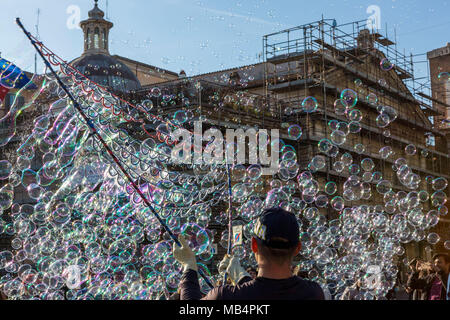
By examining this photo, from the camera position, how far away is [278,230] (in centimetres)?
285

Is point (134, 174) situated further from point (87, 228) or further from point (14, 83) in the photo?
point (14, 83)

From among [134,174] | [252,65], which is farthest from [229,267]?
[252,65]

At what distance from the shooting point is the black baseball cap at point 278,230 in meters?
2.86

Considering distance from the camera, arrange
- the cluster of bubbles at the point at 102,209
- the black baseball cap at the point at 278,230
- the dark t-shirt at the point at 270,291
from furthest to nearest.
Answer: the cluster of bubbles at the point at 102,209, the black baseball cap at the point at 278,230, the dark t-shirt at the point at 270,291

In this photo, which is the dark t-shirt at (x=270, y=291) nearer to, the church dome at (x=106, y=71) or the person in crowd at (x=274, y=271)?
the person in crowd at (x=274, y=271)

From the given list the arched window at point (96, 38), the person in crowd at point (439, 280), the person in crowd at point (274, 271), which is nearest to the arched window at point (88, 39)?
the arched window at point (96, 38)

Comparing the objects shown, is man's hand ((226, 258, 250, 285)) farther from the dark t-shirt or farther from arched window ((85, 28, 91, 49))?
arched window ((85, 28, 91, 49))

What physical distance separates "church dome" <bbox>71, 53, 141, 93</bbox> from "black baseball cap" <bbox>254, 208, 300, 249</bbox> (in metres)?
29.6

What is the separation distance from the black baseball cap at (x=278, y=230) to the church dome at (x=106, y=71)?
29.6 meters

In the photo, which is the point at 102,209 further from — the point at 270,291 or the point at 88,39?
the point at 88,39

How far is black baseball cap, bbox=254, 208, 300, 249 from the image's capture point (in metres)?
2.86

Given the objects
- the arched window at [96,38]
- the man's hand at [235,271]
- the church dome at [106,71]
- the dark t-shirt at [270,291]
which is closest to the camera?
Answer: the dark t-shirt at [270,291]

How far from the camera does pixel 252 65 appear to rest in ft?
107

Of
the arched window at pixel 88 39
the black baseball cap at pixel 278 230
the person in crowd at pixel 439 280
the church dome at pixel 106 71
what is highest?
the arched window at pixel 88 39
